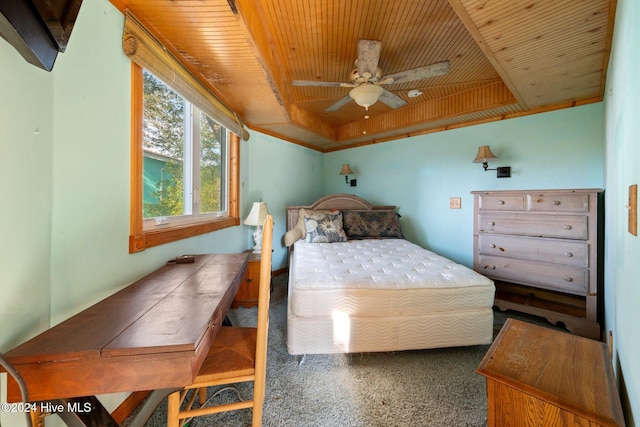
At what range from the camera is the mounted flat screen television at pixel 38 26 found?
537mm

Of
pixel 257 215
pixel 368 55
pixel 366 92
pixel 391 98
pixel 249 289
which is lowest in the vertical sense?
pixel 249 289

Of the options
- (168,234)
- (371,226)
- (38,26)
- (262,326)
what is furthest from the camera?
(371,226)

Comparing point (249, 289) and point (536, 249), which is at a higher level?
point (536, 249)

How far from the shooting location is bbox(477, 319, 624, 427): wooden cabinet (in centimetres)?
66

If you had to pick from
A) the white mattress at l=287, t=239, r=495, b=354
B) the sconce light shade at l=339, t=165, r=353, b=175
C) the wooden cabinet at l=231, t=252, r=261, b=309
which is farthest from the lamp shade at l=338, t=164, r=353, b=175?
the white mattress at l=287, t=239, r=495, b=354

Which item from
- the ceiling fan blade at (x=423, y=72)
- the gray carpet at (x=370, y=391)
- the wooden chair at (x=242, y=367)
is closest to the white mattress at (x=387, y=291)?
the gray carpet at (x=370, y=391)

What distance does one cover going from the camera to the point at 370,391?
1.38m

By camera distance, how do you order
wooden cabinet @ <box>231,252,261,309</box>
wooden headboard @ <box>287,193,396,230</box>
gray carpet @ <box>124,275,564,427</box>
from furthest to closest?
wooden headboard @ <box>287,193,396,230</box>, wooden cabinet @ <box>231,252,261,309</box>, gray carpet @ <box>124,275,564,427</box>

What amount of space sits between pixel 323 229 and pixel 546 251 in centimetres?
218

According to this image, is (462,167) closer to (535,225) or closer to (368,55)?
(535,225)

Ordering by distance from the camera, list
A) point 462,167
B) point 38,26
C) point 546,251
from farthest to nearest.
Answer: point 462,167 → point 546,251 → point 38,26

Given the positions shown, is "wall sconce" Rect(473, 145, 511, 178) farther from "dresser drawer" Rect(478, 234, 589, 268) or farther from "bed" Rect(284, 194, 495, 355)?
"bed" Rect(284, 194, 495, 355)

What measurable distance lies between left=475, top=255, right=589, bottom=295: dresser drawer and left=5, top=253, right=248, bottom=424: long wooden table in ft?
8.45

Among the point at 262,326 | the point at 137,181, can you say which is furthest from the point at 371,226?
the point at 137,181
